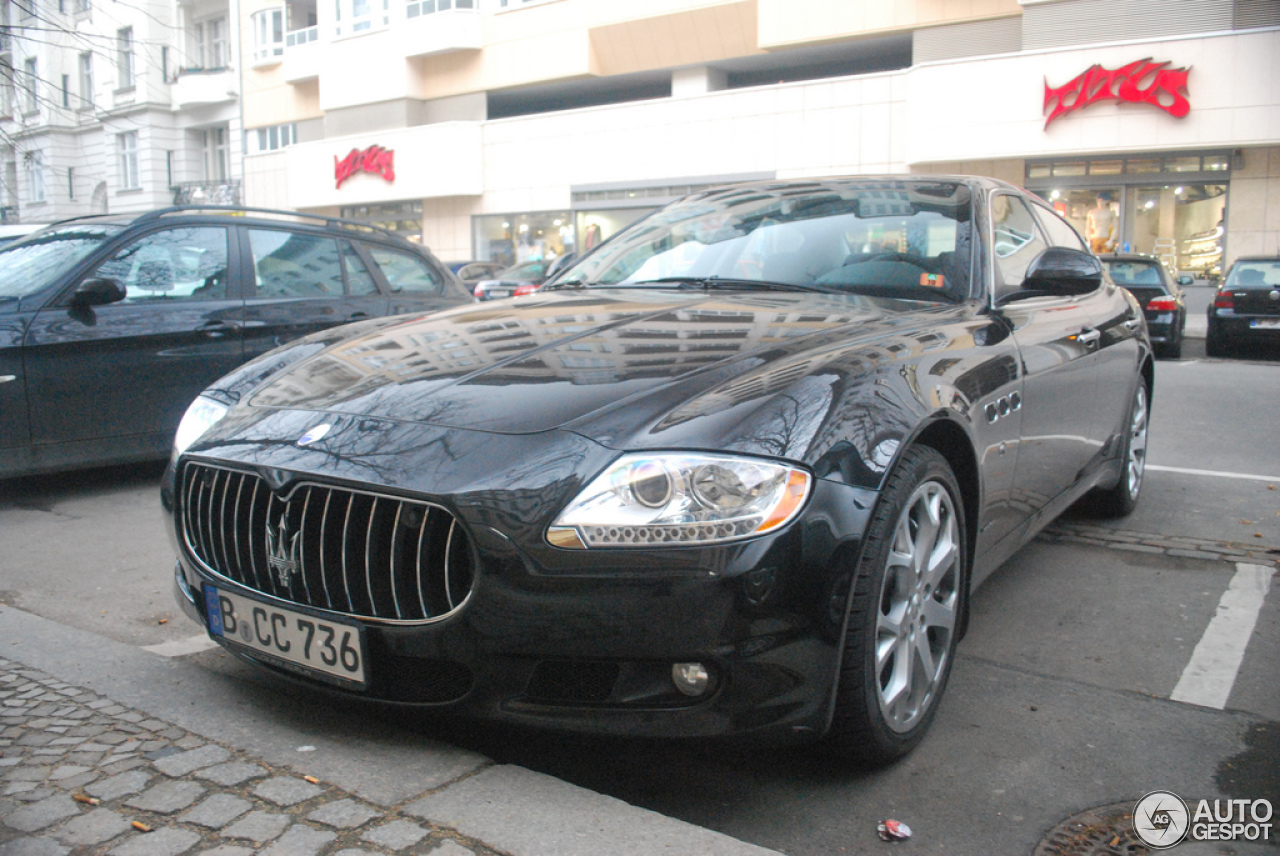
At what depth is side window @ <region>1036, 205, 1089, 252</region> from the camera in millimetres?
4684

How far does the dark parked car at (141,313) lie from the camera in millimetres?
5594

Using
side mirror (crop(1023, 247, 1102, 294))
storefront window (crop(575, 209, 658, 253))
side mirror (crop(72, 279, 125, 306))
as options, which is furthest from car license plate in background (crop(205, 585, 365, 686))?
storefront window (crop(575, 209, 658, 253))

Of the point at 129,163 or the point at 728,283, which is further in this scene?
the point at 129,163

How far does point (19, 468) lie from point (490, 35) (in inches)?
1183

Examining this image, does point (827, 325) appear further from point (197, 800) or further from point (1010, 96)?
point (1010, 96)

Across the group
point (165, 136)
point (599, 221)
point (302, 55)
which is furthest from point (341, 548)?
point (165, 136)

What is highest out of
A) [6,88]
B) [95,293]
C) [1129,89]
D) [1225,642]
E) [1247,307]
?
[1129,89]

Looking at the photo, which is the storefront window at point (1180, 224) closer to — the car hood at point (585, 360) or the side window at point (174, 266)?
the side window at point (174, 266)

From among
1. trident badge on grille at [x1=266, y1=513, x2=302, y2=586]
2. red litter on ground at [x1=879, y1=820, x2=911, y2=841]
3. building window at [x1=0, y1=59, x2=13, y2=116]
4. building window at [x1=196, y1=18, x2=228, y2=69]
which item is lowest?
red litter on ground at [x1=879, y1=820, x2=911, y2=841]

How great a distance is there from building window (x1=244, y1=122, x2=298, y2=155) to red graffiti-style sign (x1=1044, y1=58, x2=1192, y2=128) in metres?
27.0

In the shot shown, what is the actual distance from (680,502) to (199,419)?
185 centimetres

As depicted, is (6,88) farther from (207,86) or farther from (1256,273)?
(207,86)

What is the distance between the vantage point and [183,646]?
11.3ft

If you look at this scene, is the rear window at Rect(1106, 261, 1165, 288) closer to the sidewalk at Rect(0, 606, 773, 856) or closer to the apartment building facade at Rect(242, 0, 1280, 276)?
the apartment building facade at Rect(242, 0, 1280, 276)
